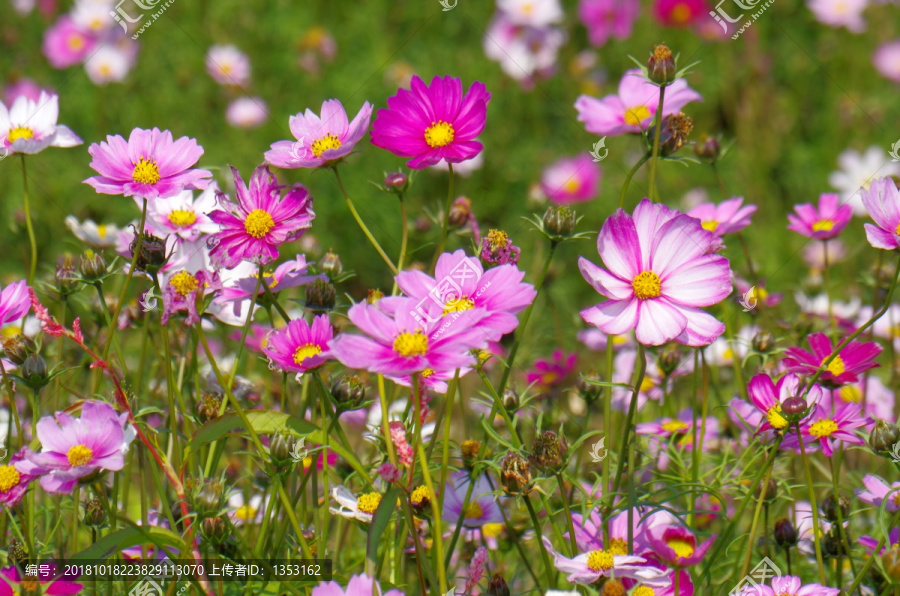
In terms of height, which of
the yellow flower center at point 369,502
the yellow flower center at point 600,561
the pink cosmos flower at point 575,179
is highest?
the pink cosmos flower at point 575,179

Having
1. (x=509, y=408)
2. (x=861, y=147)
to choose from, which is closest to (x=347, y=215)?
(x=861, y=147)

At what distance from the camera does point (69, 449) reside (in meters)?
0.77

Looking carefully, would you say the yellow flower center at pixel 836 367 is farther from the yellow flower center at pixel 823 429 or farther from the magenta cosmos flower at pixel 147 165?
the magenta cosmos flower at pixel 147 165

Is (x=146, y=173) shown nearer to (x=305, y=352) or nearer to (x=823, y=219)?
(x=305, y=352)

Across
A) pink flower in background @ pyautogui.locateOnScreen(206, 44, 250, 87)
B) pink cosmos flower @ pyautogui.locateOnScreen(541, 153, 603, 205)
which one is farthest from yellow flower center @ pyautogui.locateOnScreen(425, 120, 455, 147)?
pink flower in background @ pyautogui.locateOnScreen(206, 44, 250, 87)

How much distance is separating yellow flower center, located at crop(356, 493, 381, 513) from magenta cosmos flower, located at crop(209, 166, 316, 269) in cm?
23

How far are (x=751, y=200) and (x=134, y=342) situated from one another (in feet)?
5.62

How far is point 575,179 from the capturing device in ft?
9.18

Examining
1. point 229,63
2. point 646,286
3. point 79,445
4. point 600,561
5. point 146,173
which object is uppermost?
point 229,63

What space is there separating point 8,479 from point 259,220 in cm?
29

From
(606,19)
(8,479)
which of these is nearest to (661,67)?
(8,479)

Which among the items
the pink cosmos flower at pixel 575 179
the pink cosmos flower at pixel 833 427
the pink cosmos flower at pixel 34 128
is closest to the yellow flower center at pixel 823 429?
the pink cosmos flower at pixel 833 427

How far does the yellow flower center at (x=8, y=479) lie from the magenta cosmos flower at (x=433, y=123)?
41 centimetres

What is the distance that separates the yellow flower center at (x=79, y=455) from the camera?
0.74 meters
